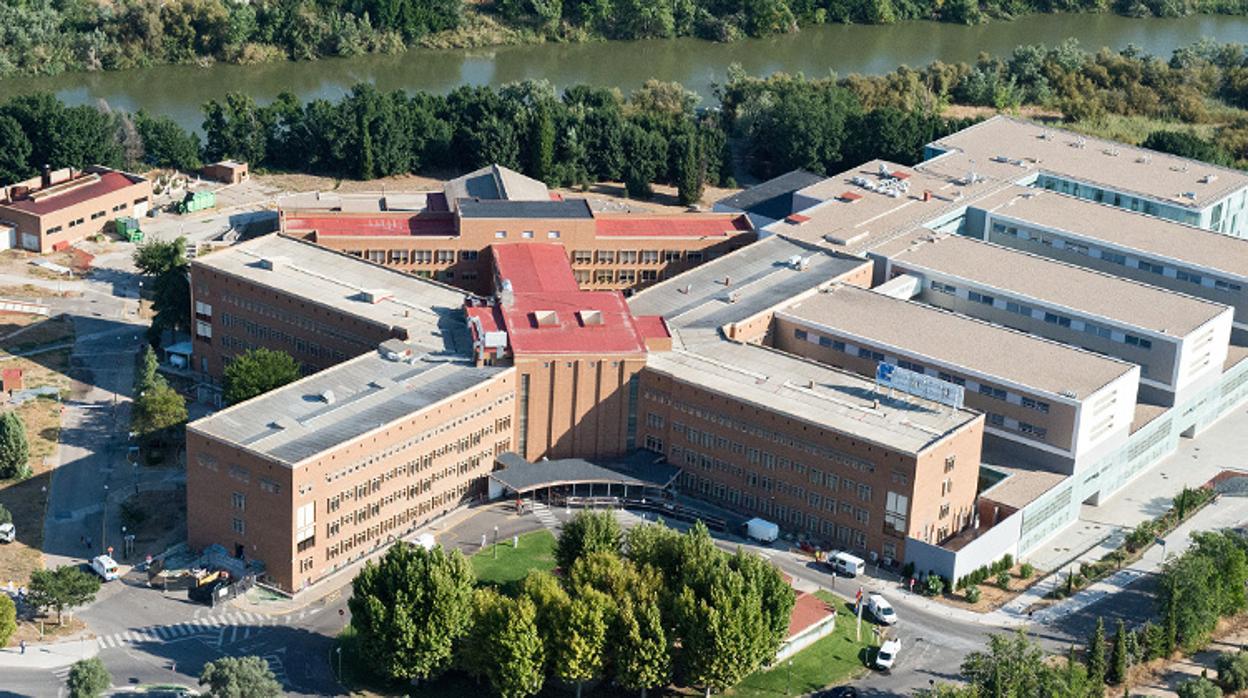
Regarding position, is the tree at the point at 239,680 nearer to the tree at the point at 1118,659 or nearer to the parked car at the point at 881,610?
the parked car at the point at 881,610

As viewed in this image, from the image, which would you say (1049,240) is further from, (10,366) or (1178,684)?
(10,366)

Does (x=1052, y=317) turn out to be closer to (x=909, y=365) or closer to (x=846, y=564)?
(x=909, y=365)

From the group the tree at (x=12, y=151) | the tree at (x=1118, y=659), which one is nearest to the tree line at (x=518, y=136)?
the tree at (x=12, y=151)

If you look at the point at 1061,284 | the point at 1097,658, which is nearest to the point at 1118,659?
the point at 1097,658

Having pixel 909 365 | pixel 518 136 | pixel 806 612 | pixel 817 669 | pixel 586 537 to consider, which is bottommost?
pixel 817 669

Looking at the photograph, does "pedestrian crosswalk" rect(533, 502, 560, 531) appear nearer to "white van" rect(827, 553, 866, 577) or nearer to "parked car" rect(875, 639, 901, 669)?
"white van" rect(827, 553, 866, 577)
